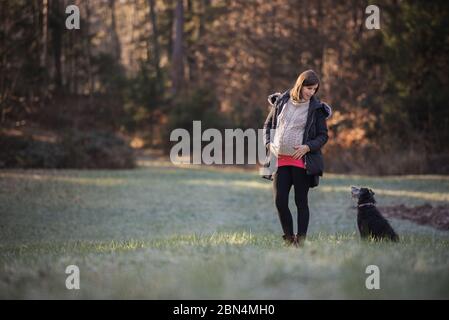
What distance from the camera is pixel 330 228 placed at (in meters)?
10.9

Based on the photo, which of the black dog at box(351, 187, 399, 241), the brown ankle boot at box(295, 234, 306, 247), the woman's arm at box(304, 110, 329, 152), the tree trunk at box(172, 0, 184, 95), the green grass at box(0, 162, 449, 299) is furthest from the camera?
the tree trunk at box(172, 0, 184, 95)

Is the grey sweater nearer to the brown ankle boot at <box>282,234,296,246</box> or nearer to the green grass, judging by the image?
the brown ankle boot at <box>282,234,296,246</box>

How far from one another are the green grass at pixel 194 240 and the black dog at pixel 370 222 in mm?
313

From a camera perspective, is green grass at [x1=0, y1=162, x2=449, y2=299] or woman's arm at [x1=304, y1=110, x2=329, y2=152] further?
woman's arm at [x1=304, y1=110, x2=329, y2=152]

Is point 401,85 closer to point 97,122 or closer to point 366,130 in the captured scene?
point 366,130

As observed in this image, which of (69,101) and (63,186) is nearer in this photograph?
(63,186)

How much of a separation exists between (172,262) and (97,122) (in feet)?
86.1

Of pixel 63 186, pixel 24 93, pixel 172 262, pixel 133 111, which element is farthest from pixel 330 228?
pixel 133 111

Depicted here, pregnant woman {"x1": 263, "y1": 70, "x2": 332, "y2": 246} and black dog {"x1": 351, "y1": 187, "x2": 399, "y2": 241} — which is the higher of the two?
pregnant woman {"x1": 263, "y1": 70, "x2": 332, "y2": 246}

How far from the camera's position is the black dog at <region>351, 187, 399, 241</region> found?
6.02 meters

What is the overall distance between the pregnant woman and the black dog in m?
0.76

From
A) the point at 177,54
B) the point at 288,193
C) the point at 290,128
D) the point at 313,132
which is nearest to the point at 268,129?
the point at 290,128

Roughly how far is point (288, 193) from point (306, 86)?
1199 millimetres

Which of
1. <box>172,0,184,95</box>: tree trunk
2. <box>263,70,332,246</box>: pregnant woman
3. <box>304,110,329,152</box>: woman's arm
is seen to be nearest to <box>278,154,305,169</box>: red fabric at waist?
<box>263,70,332,246</box>: pregnant woman
